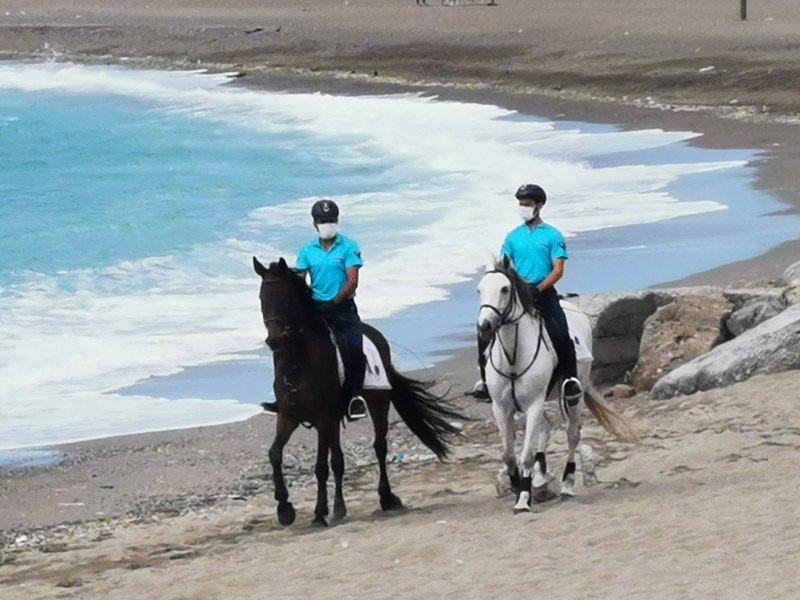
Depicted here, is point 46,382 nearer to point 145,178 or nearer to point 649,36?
point 145,178

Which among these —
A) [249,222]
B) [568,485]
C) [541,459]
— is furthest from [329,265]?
[249,222]

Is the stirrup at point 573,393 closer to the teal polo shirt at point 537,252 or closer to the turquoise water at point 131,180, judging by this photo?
the teal polo shirt at point 537,252

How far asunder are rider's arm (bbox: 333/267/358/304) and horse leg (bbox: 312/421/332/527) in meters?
0.84

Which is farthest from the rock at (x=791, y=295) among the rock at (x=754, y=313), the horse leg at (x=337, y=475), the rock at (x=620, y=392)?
the horse leg at (x=337, y=475)

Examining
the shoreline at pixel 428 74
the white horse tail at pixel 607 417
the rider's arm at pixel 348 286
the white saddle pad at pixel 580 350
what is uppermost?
the shoreline at pixel 428 74

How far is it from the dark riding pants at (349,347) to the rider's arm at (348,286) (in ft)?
0.20

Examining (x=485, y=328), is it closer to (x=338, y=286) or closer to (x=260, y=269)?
(x=338, y=286)

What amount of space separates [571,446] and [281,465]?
6.63 feet

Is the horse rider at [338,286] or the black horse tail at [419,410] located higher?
the horse rider at [338,286]

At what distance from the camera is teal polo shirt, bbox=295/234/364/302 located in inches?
485

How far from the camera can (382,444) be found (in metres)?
12.8

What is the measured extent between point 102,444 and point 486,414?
134 inches

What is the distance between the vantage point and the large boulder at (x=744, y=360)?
14969 millimetres

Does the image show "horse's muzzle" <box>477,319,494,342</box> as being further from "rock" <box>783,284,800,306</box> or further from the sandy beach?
"rock" <box>783,284,800,306</box>
